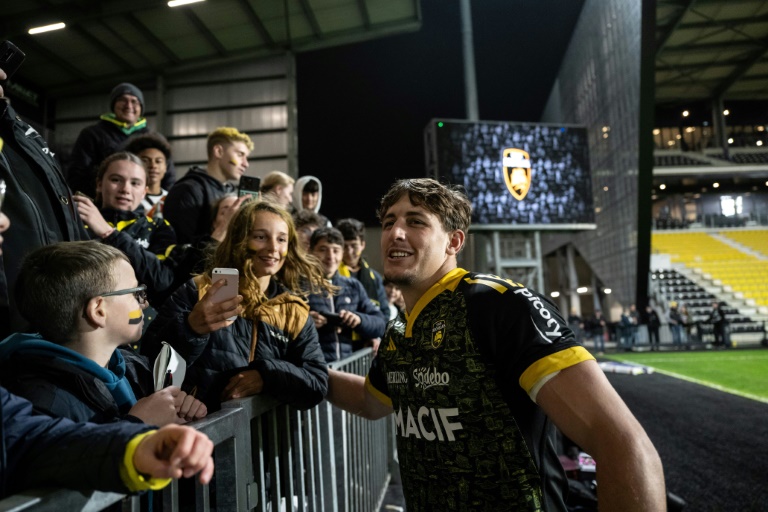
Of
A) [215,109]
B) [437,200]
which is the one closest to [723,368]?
[437,200]

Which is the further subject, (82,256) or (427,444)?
(427,444)

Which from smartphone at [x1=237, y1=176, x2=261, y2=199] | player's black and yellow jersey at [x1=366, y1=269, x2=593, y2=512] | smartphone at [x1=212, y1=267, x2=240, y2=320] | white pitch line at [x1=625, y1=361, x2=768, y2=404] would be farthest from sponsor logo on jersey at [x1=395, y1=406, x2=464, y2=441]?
white pitch line at [x1=625, y1=361, x2=768, y2=404]

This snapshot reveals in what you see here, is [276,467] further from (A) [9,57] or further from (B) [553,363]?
(A) [9,57]

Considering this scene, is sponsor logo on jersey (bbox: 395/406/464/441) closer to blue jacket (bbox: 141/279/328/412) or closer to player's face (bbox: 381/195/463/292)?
blue jacket (bbox: 141/279/328/412)

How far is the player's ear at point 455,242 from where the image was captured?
2.19m

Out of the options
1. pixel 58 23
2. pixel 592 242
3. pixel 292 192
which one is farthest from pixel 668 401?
pixel 592 242

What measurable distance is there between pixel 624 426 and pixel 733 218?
33962 millimetres

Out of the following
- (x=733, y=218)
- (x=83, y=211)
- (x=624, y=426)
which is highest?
(x=733, y=218)

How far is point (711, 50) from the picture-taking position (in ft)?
88.6

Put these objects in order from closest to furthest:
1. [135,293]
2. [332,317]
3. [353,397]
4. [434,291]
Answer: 1. [135,293]
2. [434,291]
3. [353,397]
4. [332,317]

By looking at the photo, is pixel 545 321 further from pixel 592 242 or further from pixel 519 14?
pixel 592 242

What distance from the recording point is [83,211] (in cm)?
229

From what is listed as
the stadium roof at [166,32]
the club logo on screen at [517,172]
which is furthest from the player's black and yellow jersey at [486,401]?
the stadium roof at [166,32]

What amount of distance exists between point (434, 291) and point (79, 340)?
1.17 meters
